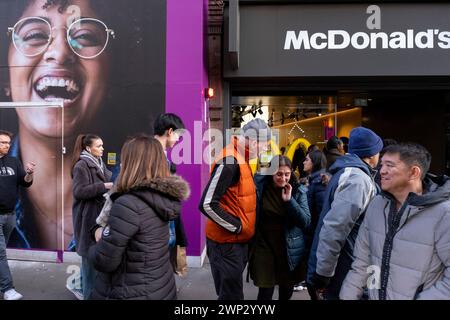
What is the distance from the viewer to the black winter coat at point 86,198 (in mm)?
3676

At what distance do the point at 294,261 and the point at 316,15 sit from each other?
409 cm

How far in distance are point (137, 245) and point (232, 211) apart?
42.9 inches

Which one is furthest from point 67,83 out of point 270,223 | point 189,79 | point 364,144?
point 364,144

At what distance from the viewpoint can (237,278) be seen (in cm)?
321

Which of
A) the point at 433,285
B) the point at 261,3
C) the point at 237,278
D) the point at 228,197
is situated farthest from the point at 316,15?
the point at 433,285

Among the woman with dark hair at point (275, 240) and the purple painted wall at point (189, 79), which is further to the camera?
the purple painted wall at point (189, 79)

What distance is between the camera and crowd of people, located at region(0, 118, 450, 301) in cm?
212

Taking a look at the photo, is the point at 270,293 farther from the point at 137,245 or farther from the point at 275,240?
the point at 137,245

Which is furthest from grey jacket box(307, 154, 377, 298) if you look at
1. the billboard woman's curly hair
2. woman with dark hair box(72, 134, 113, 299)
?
the billboard woman's curly hair

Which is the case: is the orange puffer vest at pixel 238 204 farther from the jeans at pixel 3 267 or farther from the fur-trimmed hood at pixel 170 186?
the jeans at pixel 3 267

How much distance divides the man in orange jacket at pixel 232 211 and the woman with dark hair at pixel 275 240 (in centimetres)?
21

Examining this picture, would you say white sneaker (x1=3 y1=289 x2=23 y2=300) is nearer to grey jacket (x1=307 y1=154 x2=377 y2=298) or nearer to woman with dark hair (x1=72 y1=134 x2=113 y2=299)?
woman with dark hair (x1=72 y1=134 x2=113 y2=299)

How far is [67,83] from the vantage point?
565 centimetres

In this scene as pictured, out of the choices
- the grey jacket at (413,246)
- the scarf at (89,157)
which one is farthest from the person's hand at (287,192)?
the scarf at (89,157)
